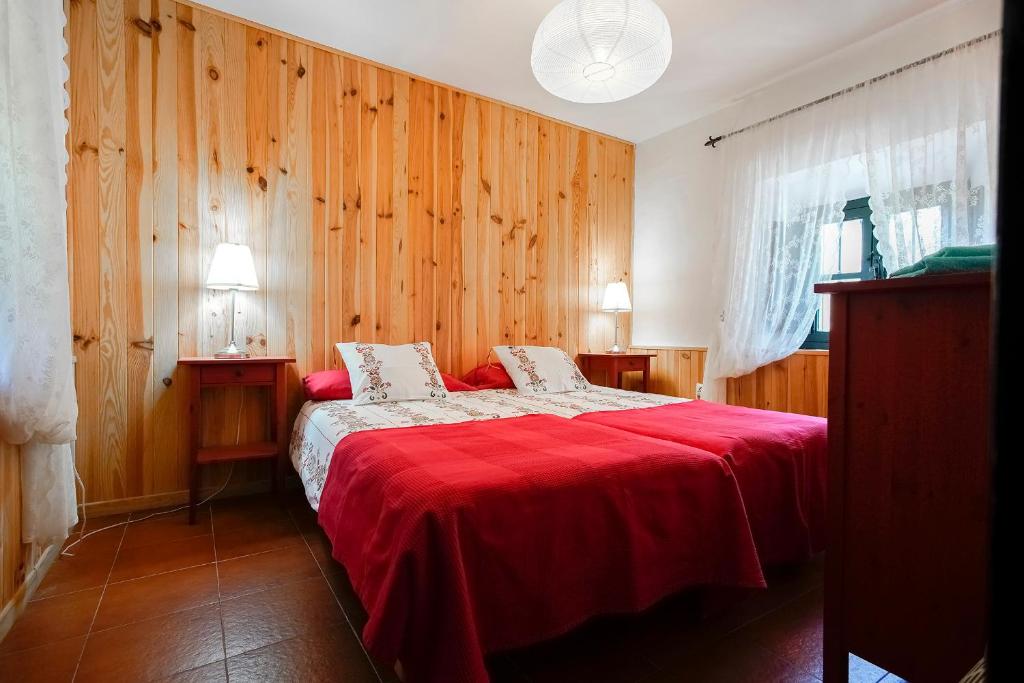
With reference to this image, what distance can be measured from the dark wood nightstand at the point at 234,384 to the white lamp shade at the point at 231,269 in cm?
37

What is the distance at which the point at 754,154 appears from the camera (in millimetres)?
3205

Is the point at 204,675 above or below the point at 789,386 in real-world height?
below

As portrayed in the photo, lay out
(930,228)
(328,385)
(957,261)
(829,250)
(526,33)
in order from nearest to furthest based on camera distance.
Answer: (957,261) < (930,228) < (328,385) < (526,33) < (829,250)

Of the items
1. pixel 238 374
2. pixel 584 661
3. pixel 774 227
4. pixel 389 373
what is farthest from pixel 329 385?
pixel 774 227

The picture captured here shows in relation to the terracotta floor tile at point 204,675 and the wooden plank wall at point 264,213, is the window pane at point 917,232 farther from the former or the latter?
the terracotta floor tile at point 204,675

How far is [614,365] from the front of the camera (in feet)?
11.9

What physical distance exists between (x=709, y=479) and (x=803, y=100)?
2.70 meters

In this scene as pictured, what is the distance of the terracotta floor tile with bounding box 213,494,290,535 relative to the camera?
226 cm

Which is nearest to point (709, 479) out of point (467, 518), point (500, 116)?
point (467, 518)

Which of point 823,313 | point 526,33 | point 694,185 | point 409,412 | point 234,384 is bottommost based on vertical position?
point 409,412

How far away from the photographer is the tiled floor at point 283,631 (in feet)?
4.19

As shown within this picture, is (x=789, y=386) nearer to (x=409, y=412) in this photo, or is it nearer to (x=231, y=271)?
(x=409, y=412)

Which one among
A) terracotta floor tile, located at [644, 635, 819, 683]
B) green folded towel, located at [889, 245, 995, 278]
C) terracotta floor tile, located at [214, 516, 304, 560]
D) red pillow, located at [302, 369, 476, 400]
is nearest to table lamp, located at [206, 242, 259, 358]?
red pillow, located at [302, 369, 476, 400]

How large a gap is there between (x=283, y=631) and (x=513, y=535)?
0.83 m
